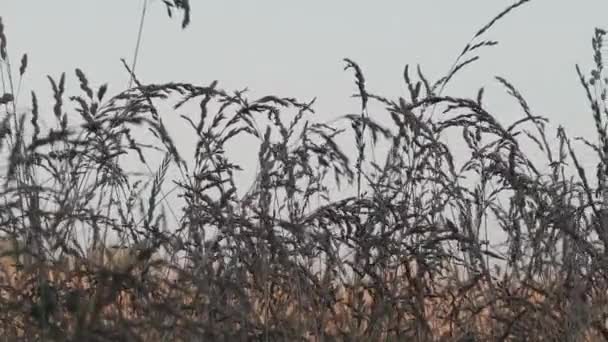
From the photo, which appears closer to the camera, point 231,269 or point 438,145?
point 231,269

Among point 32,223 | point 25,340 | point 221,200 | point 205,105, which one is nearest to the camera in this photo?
point 32,223

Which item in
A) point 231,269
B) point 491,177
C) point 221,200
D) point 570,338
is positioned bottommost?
point 570,338

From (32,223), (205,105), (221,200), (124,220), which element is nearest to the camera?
(32,223)

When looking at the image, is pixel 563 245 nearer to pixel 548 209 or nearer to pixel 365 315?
pixel 548 209

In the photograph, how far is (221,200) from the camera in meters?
3.17

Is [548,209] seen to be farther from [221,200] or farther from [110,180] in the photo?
[110,180]

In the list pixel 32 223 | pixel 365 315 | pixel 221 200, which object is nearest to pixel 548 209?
pixel 365 315

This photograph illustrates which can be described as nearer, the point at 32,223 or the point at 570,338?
the point at 32,223

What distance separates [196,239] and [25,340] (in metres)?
0.61

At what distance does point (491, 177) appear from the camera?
12.6 feet

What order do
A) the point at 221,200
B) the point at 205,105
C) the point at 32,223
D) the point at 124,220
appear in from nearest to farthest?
the point at 32,223
the point at 221,200
the point at 205,105
the point at 124,220

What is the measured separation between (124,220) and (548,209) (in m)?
1.61

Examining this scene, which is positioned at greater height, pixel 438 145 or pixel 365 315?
pixel 438 145

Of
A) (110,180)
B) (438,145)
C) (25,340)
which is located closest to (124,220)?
(110,180)
